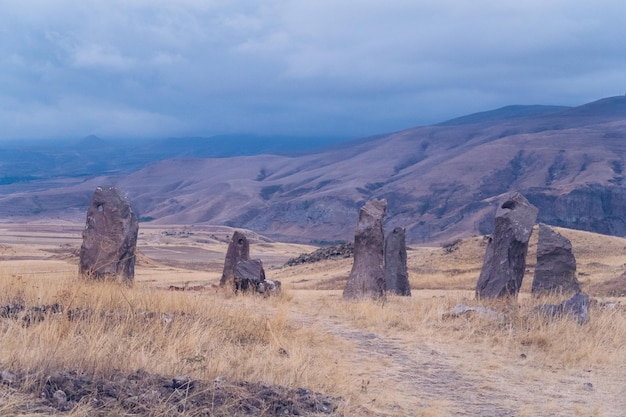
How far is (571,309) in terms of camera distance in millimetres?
11797

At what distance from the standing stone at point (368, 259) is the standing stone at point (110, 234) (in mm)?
5137

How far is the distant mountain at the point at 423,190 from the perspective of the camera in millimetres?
90688

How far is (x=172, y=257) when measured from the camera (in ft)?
178

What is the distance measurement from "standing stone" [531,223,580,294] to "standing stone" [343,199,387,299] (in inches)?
169

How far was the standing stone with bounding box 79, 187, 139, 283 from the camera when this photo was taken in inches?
579

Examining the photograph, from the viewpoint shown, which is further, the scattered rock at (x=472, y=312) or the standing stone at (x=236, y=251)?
the standing stone at (x=236, y=251)

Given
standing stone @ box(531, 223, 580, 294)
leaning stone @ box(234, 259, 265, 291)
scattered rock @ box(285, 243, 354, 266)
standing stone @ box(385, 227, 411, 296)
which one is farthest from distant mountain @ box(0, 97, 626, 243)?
leaning stone @ box(234, 259, 265, 291)

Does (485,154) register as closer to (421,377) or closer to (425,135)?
(425,135)

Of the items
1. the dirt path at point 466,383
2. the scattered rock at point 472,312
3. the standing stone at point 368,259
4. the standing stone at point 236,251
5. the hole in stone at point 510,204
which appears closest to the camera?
the dirt path at point 466,383

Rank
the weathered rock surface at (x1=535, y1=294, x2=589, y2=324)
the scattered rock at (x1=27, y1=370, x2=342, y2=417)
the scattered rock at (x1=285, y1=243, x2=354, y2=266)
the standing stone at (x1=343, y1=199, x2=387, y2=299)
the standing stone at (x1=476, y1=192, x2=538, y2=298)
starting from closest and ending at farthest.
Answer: the scattered rock at (x1=27, y1=370, x2=342, y2=417) < the weathered rock surface at (x1=535, y1=294, x2=589, y2=324) < the standing stone at (x1=476, y1=192, x2=538, y2=298) < the standing stone at (x1=343, y1=199, x2=387, y2=299) < the scattered rock at (x1=285, y1=243, x2=354, y2=266)

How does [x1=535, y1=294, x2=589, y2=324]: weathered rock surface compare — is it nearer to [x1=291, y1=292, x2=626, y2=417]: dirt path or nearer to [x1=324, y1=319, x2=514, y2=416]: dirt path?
[x1=291, y1=292, x2=626, y2=417]: dirt path

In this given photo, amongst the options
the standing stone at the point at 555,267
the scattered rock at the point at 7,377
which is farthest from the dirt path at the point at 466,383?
the standing stone at the point at 555,267

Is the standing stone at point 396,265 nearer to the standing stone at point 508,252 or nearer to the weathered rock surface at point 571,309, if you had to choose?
the standing stone at point 508,252

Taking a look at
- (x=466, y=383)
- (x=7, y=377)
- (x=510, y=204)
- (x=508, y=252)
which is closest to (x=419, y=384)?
(x=466, y=383)
